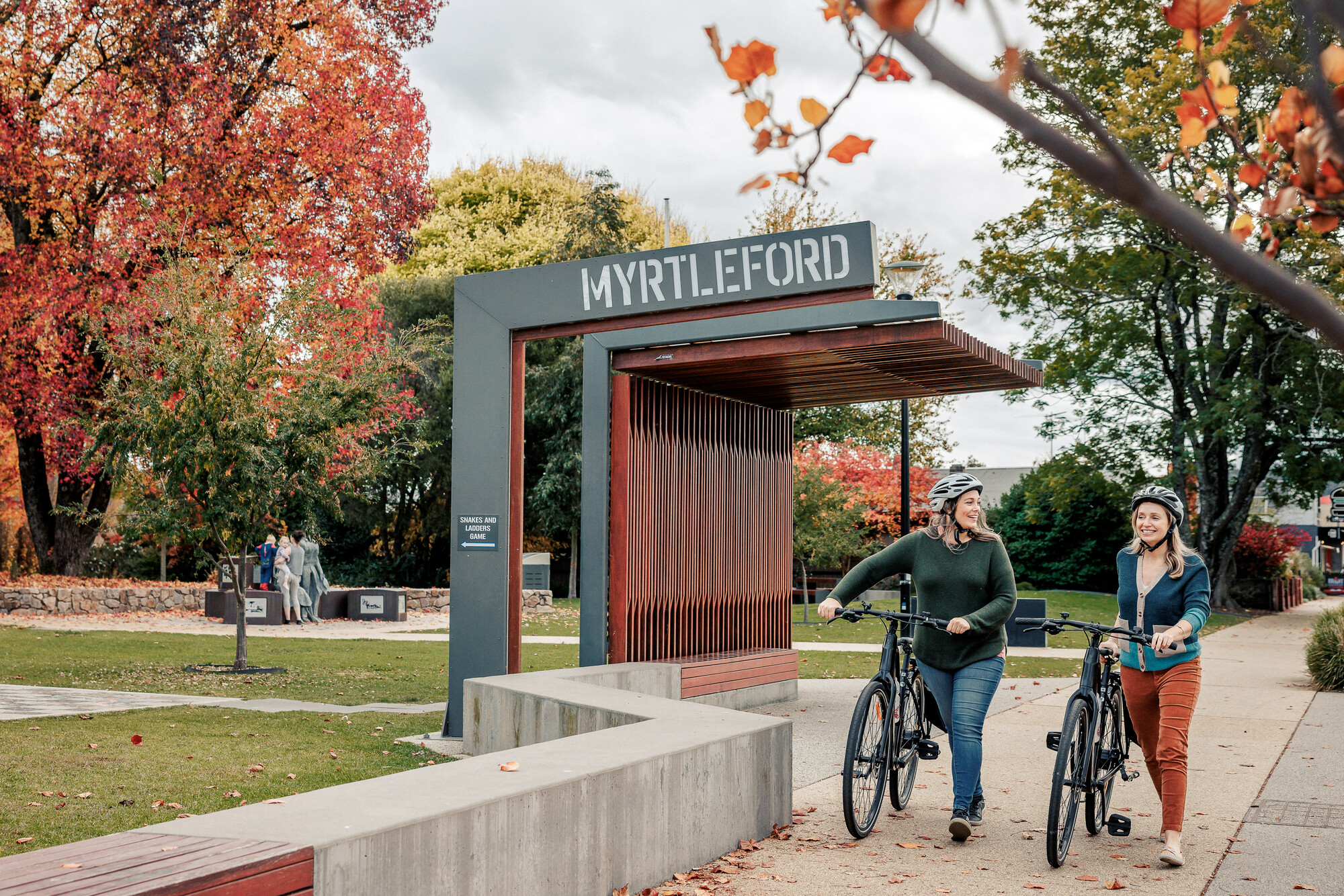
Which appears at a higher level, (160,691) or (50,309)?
(50,309)

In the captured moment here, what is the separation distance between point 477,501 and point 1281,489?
27891 millimetres

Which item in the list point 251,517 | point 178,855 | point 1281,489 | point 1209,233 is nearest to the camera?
point 1209,233

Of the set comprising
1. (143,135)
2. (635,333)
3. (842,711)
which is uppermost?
(143,135)

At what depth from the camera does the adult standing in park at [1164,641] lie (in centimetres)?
608

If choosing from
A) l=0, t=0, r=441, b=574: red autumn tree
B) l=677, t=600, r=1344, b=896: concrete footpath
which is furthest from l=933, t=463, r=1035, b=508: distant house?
l=677, t=600, r=1344, b=896: concrete footpath

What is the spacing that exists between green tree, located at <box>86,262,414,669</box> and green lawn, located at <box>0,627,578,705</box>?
108 cm

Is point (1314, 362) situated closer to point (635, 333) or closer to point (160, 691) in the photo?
point (635, 333)

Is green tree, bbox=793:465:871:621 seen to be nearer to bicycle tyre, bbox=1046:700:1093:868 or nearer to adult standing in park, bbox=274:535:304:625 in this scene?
adult standing in park, bbox=274:535:304:625

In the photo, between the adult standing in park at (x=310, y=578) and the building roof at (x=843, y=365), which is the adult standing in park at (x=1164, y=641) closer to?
the building roof at (x=843, y=365)

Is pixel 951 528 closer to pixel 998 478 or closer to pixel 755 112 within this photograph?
pixel 755 112

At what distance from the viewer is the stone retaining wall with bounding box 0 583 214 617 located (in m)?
23.3

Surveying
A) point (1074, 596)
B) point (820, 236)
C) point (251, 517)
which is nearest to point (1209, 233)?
point (820, 236)

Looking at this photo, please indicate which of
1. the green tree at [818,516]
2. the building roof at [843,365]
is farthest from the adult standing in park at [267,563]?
the building roof at [843,365]

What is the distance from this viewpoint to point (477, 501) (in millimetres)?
9852
